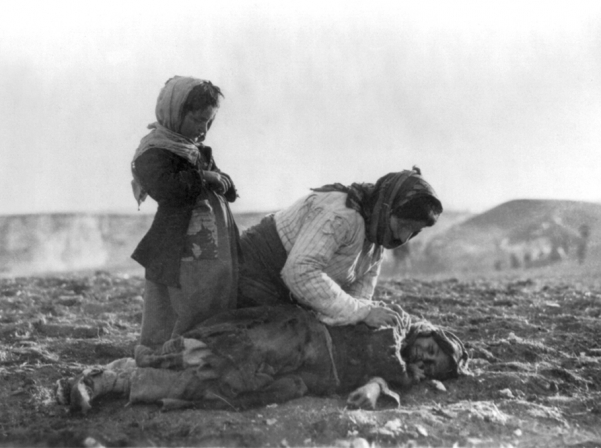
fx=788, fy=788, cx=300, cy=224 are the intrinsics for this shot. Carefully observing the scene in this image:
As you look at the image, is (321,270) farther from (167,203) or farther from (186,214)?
(167,203)

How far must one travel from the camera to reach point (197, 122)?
183 inches

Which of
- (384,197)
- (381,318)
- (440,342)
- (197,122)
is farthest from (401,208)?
Result: (197,122)

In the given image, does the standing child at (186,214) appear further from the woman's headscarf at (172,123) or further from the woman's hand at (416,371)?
the woman's hand at (416,371)

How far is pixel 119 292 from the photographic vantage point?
9.40 meters

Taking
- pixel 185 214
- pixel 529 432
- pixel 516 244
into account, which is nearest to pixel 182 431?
pixel 185 214

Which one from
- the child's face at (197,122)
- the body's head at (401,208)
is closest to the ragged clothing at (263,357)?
the body's head at (401,208)

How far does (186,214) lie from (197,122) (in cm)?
58

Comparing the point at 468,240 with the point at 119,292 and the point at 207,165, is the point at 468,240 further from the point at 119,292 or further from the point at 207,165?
the point at 207,165

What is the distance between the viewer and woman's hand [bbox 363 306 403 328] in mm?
A: 4535

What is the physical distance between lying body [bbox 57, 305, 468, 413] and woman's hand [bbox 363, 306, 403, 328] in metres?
0.04

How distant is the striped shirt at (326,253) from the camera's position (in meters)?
4.36

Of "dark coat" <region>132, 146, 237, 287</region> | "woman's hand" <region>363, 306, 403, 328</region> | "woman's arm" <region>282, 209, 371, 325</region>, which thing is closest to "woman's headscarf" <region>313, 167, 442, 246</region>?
"woman's arm" <region>282, 209, 371, 325</region>

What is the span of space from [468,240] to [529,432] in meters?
16.2

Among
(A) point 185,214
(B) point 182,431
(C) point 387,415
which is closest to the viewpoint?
(B) point 182,431
